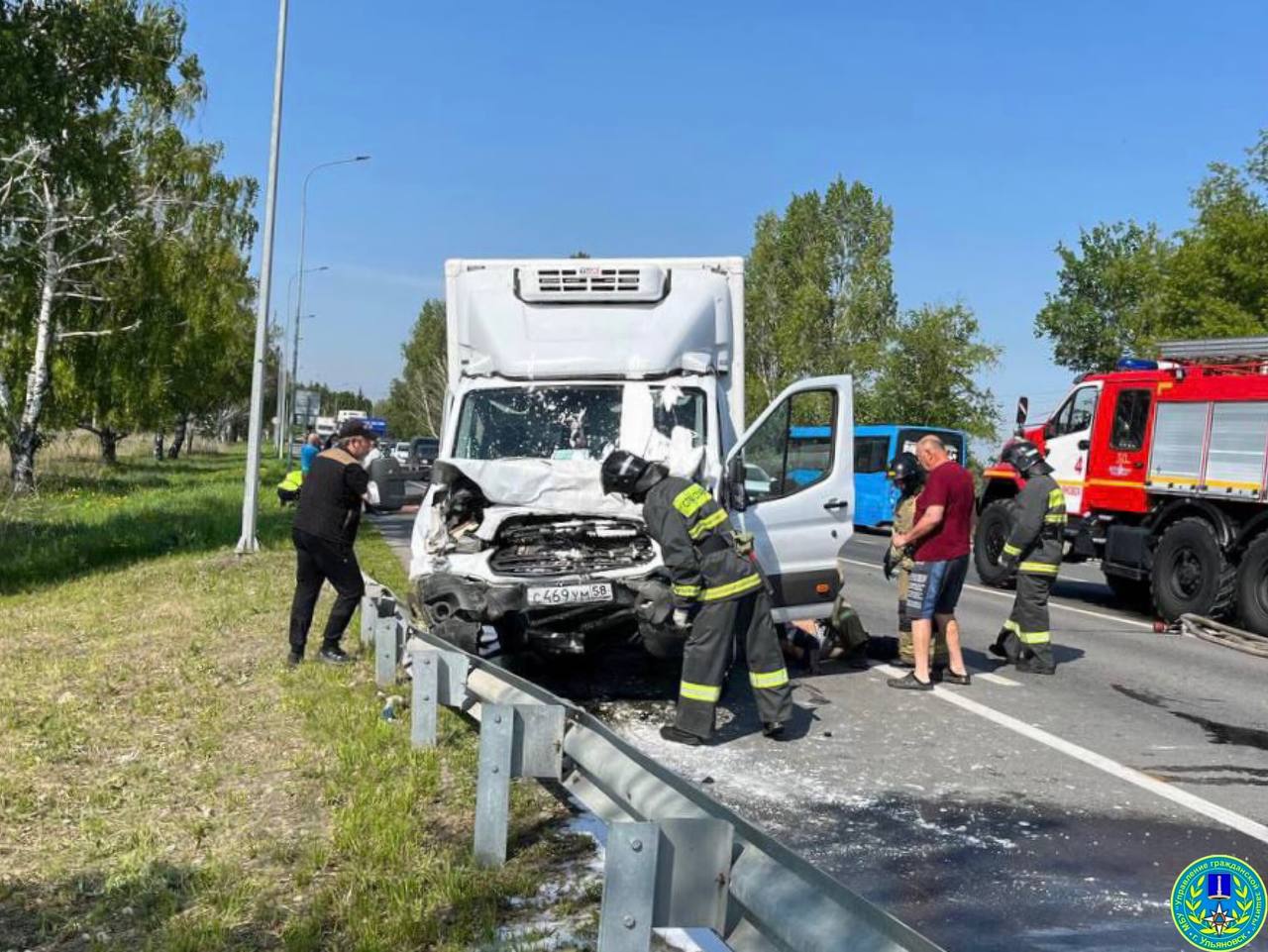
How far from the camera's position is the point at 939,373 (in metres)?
37.7

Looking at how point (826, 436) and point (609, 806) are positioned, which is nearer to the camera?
point (609, 806)

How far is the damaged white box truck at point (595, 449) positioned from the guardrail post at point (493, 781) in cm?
245

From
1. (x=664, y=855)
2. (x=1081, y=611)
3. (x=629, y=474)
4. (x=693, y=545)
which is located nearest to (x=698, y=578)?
(x=693, y=545)

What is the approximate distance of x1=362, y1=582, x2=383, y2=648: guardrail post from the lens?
739cm

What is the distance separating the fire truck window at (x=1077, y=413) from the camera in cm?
1348

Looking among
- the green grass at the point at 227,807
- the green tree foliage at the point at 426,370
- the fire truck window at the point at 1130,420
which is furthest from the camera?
the green tree foliage at the point at 426,370

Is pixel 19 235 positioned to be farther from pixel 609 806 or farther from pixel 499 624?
pixel 609 806

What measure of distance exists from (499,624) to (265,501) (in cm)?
2159

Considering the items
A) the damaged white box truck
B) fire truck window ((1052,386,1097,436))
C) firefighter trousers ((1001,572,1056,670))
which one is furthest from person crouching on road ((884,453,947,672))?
fire truck window ((1052,386,1097,436))

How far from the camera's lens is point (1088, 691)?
804 centimetres

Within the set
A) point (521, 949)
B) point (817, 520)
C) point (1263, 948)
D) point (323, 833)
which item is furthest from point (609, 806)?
point (817, 520)

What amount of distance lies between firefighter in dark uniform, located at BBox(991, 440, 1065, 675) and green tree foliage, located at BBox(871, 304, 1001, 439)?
1166 inches

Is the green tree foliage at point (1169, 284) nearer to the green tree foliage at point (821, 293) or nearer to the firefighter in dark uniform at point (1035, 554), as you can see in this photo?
the green tree foliage at point (821, 293)

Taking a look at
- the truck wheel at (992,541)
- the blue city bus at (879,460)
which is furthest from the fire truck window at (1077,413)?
the blue city bus at (879,460)
